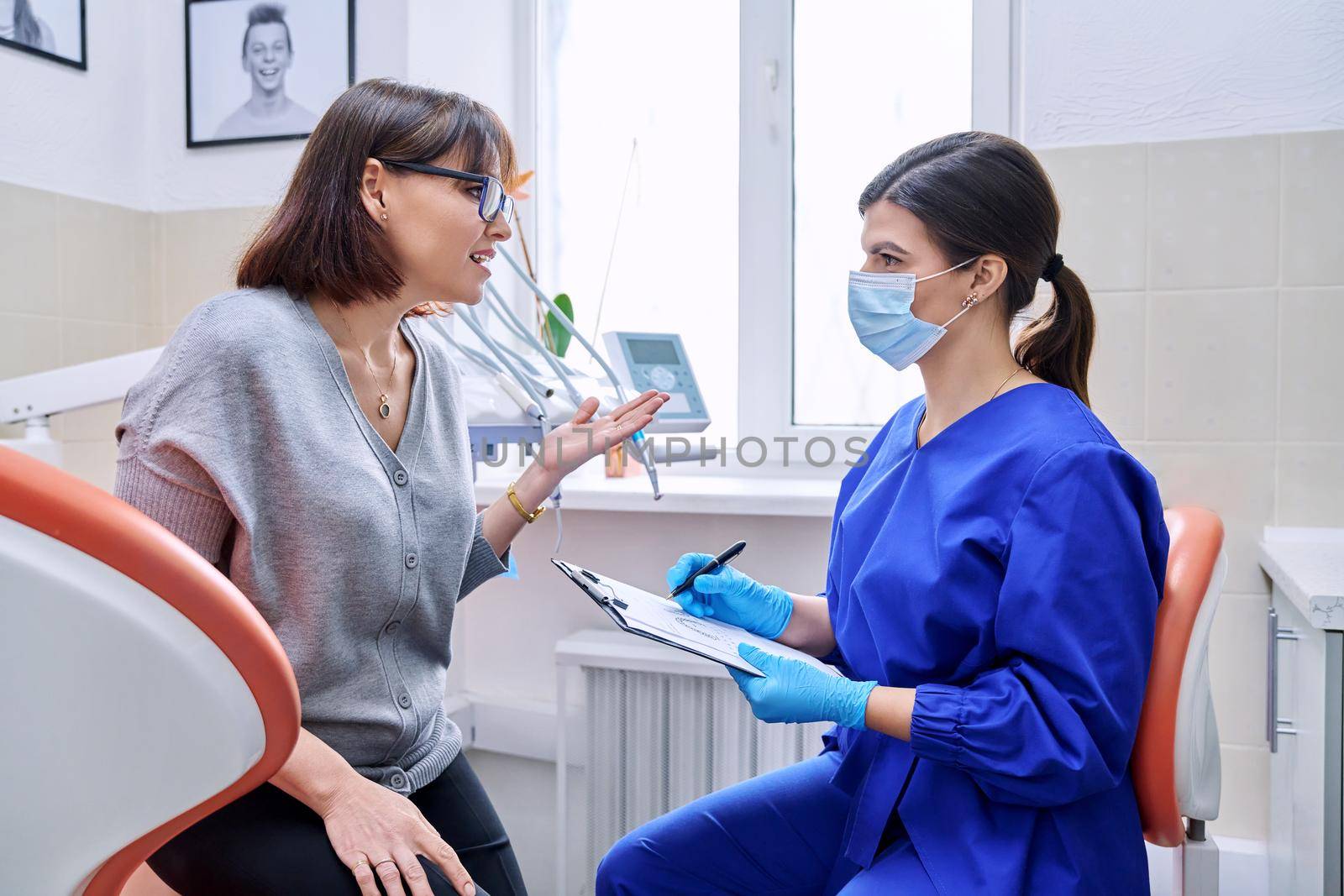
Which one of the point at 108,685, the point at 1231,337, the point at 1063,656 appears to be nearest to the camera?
the point at 108,685

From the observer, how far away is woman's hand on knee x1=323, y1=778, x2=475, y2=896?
3.28ft

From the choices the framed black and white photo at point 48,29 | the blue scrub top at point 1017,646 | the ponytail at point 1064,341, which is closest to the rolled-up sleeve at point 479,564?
the blue scrub top at point 1017,646

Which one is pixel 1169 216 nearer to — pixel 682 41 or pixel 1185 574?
pixel 1185 574

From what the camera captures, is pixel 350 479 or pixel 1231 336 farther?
pixel 1231 336

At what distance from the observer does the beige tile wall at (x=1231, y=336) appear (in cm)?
171

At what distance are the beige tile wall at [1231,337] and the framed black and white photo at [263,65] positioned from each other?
153cm

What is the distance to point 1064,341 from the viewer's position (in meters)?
1.23

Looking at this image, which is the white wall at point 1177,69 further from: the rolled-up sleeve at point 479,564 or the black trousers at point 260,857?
the black trousers at point 260,857

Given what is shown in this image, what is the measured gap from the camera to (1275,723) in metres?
1.50

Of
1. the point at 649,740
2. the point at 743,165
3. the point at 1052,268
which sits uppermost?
the point at 743,165

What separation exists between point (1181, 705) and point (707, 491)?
1038mm

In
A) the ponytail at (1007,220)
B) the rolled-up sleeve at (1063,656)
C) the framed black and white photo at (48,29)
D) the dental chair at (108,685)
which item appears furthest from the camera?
the framed black and white photo at (48,29)

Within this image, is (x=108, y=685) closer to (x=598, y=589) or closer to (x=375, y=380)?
(x=598, y=589)

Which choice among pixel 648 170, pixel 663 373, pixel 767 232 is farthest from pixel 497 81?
pixel 663 373
